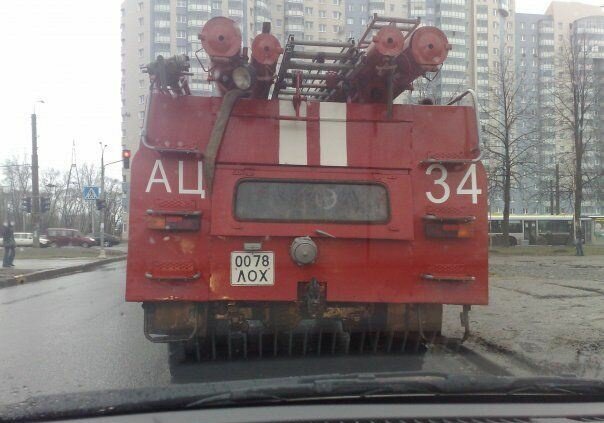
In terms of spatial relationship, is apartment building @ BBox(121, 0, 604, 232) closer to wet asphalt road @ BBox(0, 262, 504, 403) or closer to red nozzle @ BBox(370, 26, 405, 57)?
wet asphalt road @ BBox(0, 262, 504, 403)

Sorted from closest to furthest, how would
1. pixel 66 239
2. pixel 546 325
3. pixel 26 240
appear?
pixel 546 325
pixel 66 239
pixel 26 240

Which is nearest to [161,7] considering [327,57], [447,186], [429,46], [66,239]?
[66,239]

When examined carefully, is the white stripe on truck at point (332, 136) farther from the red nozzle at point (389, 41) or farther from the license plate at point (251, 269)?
the license plate at point (251, 269)

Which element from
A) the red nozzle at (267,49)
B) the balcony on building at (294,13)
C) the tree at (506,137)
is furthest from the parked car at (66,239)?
the red nozzle at (267,49)

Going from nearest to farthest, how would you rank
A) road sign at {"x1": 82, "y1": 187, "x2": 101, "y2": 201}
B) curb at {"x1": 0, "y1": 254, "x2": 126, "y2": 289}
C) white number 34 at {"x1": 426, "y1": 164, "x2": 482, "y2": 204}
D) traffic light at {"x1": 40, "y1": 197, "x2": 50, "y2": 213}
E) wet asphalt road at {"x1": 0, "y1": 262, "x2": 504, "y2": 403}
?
white number 34 at {"x1": 426, "y1": 164, "x2": 482, "y2": 204} < wet asphalt road at {"x1": 0, "y1": 262, "x2": 504, "y2": 403} < curb at {"x1": 0, "y1": 254, "x2": 126, "y2": 289} < road sign at {"x1": 82, "y1": 187, "x2": 101, "y2": 201} < traffic light at {"x1": 40, "y1": 197, "x2": 50, "y2": 213}

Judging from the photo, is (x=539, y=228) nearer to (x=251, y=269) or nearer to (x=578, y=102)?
(x=578, y=102)

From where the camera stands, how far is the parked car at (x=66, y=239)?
4825cm

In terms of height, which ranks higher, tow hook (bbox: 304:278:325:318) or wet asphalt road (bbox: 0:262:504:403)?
tow hook (bbox: 304:278:325:318)

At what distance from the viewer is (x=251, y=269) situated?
188 inches

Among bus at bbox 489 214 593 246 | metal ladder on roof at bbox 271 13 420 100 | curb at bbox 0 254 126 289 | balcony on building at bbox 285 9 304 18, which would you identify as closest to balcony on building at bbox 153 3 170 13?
balcony on building at bbox 285 9 304 18

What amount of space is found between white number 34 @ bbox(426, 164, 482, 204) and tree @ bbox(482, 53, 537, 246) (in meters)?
29.1

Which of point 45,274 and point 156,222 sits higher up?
point 156,222

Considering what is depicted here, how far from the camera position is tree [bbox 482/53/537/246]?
33375 mm

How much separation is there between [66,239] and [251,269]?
47.6 m
